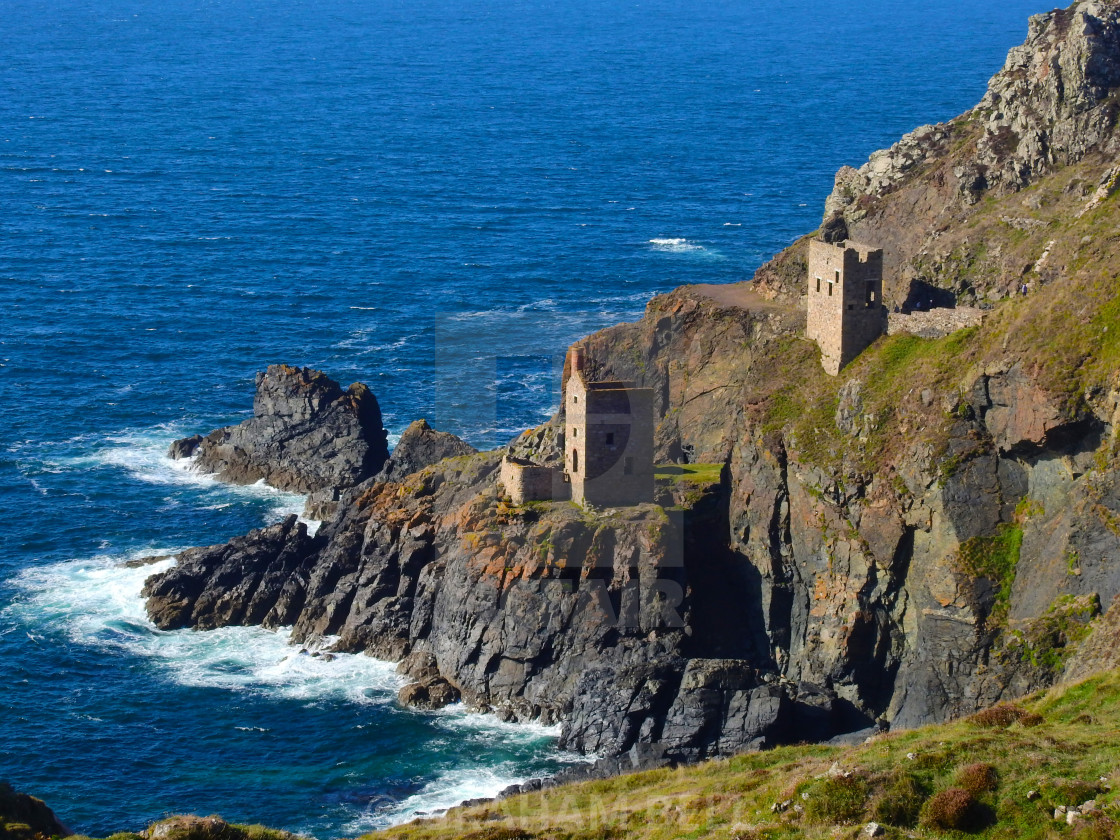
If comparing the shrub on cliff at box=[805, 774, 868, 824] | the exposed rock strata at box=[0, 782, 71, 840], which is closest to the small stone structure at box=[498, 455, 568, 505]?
the exposed rock strata at box=[0, 782, 71, 840]

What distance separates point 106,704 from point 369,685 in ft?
50.1

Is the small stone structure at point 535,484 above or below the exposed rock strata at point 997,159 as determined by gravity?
below

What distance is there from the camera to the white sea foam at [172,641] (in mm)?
108938

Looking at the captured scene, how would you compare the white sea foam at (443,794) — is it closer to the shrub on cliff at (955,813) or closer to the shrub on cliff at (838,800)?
the shrub on cliff at (838,800)

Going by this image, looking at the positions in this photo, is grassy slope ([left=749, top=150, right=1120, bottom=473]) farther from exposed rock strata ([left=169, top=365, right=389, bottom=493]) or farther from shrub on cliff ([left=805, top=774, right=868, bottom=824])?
exposed rock strata ([left=169, top=365, right=389, bottom=493])

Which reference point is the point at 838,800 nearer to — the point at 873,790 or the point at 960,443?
the point at 873,790

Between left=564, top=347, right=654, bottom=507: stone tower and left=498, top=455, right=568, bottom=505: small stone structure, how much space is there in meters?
1.02

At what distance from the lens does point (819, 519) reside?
102188mm

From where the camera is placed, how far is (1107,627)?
8819cm

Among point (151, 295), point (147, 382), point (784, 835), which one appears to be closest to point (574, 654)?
point (784, 835)

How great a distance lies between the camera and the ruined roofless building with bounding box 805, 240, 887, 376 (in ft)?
346

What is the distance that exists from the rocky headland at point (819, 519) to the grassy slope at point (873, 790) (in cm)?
1122

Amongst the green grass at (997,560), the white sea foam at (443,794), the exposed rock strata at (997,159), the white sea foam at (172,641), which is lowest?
the white sea foam at (443,794)

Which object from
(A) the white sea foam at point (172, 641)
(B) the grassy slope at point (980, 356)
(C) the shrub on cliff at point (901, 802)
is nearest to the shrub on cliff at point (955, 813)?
(C) the shrub on cliff at point (901, 802)
